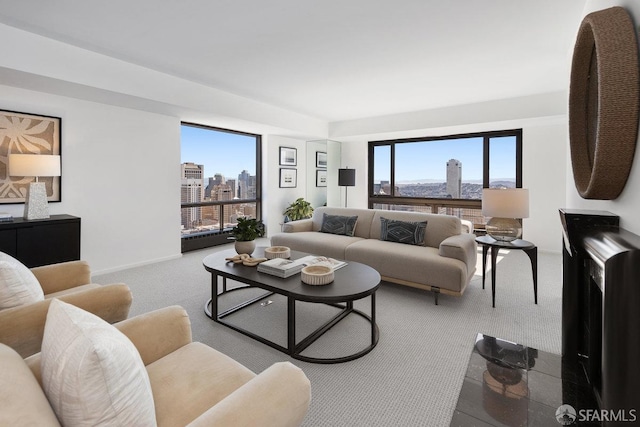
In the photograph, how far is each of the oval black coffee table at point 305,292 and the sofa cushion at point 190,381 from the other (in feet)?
2.57

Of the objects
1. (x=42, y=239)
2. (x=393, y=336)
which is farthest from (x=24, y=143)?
(x=393, y=336)

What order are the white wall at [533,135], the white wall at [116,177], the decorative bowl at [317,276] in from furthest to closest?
1. the white wall at [533,135]
2. the white wall at [116,177]
3. the decorative bowl at [317,276]

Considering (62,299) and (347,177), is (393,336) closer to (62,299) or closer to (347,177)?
(62,299)

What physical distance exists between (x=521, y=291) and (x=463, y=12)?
2.80 meters

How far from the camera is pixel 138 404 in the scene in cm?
86

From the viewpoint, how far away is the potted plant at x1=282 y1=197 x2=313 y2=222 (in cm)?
679

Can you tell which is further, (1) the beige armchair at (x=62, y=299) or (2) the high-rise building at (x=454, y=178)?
(2) the high-rise building at (x=454, y=178)

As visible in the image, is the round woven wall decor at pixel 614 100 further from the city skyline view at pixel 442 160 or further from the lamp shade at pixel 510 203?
the city skyline view at pixel 442 160

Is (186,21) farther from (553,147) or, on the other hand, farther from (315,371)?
(553,147)

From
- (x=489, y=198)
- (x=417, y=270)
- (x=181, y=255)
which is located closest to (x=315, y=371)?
(x=417, y=270)

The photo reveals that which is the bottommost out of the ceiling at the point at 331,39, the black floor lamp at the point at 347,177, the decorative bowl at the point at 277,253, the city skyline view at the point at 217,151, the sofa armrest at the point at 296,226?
the decorative bowl at the point at 277,253

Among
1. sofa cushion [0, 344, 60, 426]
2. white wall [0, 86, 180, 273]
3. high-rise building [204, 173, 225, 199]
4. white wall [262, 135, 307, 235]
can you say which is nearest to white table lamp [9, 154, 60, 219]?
white wall [0, 86, 180, 273]

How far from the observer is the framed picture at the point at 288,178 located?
684 cm

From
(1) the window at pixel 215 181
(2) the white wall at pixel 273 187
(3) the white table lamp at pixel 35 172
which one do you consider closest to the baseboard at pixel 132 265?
(1) the window at pixel 215 181
